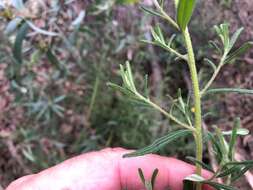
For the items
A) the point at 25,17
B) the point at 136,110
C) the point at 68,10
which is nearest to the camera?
the point at 25,17

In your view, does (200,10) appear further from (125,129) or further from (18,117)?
(18,117)

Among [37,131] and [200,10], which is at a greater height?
[200,10]

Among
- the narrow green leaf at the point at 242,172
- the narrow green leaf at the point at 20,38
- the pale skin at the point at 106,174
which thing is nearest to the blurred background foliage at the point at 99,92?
the narrow green leaf at the point at 20,38

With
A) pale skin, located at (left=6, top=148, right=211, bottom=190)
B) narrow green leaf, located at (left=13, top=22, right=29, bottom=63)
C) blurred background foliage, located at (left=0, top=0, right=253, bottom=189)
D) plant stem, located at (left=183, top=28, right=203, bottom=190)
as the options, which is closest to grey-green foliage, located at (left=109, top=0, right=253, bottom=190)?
plant stem, located at (left=183, top=28, right=203, bottom=190)

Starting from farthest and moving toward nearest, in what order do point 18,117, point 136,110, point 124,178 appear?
point 18,117, point 136,110, point 124,178

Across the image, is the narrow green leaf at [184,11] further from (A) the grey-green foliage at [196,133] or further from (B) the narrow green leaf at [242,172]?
(B) the narrow green leaf at [242,172]


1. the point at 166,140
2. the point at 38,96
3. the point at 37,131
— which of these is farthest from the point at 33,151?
the point at 166,140

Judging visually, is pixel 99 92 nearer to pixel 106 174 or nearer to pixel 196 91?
pixel 106 174
